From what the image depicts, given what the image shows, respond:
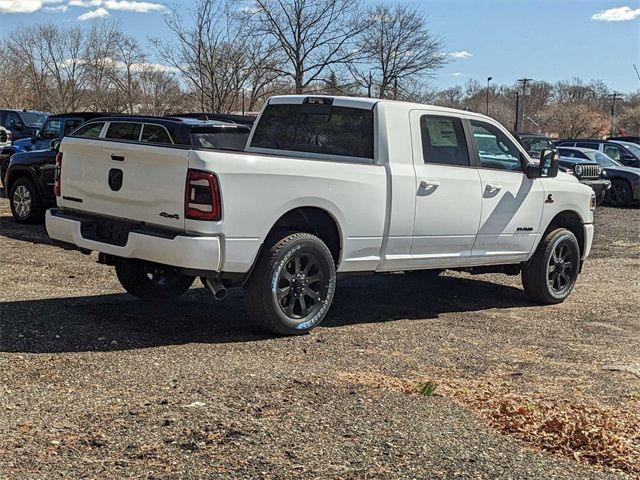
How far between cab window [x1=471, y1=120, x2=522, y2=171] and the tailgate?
127 inches

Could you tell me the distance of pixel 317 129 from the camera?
7395mm

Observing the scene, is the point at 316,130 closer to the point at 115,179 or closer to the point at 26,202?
the point at 115,179

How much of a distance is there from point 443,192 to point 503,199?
0.95 metres

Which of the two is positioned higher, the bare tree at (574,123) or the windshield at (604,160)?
the bare tree at (574,123)

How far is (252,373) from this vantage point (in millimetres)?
5258

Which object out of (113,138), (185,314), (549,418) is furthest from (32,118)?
(549,418)

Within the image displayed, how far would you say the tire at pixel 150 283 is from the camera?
289 inches

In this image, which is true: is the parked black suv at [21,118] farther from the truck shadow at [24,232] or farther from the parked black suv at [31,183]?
the truck shadow at [24,232]

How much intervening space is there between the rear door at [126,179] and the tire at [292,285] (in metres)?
0.75

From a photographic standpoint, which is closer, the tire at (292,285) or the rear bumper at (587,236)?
the tire at (292,285)

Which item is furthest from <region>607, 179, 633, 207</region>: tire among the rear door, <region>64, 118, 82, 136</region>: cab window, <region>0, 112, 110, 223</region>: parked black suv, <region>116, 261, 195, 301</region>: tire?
the rear door

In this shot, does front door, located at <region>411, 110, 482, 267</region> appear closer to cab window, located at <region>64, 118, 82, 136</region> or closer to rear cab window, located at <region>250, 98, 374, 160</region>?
rear cab window, located at <region>250, 98, 374, 160</region>

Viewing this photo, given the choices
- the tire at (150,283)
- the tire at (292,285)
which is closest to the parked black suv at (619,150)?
the tire at (150,283)

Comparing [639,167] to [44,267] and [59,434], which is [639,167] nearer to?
[44,267]
